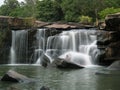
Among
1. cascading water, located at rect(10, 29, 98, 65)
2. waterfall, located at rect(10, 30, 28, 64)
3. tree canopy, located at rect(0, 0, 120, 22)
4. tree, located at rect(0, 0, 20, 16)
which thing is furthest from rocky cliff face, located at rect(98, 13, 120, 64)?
tree, located at rect(0, 0, 20, 16)

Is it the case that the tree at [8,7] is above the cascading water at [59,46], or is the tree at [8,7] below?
above

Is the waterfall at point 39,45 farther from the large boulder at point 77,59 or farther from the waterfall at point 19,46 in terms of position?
the large boulder at point 77,59

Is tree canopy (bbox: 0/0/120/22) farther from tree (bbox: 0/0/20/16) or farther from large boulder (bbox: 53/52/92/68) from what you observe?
tree (bbox: 0/0/20/16)

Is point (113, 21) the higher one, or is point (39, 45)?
point (113, 21)

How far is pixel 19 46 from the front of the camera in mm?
44688

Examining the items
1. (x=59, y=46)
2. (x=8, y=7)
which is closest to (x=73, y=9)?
(x=59, y=46)

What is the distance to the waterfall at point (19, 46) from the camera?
43.9 meters

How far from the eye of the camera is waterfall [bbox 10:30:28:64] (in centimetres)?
4394

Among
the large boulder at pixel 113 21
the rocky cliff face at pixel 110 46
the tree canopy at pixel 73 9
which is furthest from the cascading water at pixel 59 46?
the tree canopy at pixel 73 9

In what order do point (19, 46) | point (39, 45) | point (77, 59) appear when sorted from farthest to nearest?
1. point (19, 46)
2. point (39, 45)
3. point (77, 59)

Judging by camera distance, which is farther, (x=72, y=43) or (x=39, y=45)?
(x=39, y=45)

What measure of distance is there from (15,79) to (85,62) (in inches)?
622

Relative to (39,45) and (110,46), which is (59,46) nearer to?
(39,45)

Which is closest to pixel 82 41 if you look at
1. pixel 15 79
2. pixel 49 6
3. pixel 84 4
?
pixel 15 79
